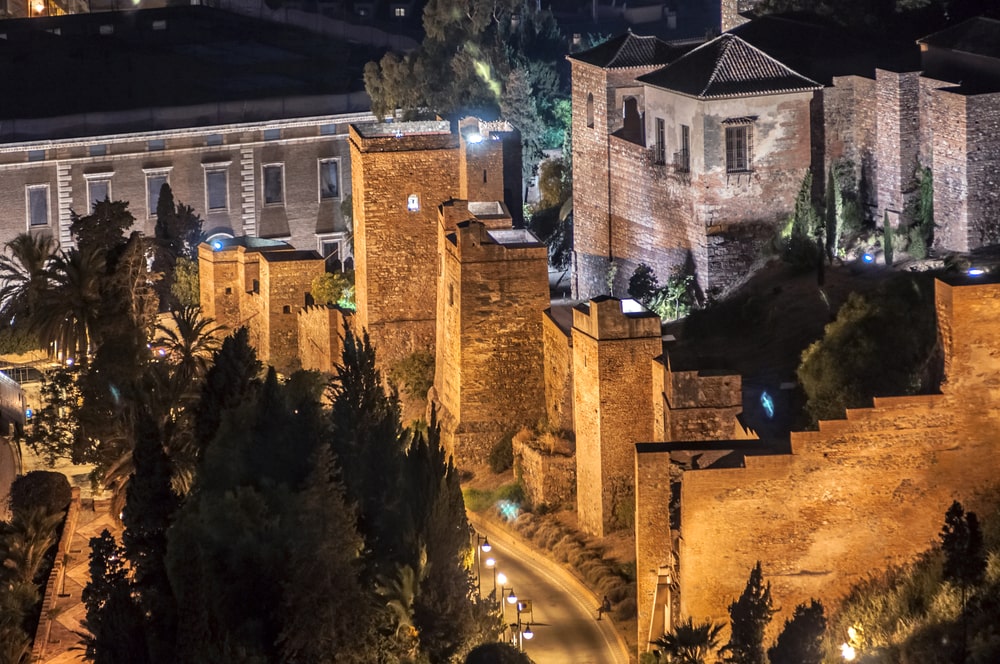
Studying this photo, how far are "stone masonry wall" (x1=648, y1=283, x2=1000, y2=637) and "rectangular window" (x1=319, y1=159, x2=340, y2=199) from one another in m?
33.5

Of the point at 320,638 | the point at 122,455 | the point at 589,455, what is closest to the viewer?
the point at 320,638

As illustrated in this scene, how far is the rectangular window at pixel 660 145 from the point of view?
1716 inches

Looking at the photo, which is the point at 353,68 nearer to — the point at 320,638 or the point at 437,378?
the point at 437,378

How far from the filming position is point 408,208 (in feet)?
134

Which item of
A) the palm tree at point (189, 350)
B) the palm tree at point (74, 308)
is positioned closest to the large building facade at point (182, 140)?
the palm tree at point (74, 308)

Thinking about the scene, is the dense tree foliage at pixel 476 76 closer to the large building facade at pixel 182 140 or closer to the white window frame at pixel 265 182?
the large building facade at pixel 182 140

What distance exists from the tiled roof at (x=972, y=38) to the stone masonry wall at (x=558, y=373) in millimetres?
9518

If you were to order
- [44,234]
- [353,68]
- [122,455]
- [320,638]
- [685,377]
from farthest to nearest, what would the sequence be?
[353,68] < [44,234] < [122,455] < [685,377] < [320,638]

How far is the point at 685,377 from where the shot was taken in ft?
101

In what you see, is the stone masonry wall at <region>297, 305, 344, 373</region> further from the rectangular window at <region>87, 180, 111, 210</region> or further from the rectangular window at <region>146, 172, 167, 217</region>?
the rectangular window at <region>146, 172, 167, 217</region>

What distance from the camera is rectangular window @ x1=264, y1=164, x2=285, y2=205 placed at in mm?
60281

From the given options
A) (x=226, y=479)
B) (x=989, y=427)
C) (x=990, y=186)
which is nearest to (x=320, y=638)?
(x=226, y=479)

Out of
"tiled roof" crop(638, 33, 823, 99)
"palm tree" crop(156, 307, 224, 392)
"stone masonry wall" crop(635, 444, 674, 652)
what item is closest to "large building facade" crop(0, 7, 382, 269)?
"palm tree" crop(156, 307, 224, 392)

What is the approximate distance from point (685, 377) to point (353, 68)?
120 feet
